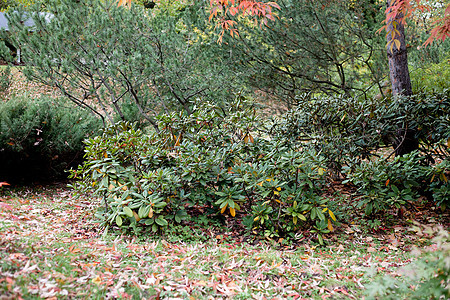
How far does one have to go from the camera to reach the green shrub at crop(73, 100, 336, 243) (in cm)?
300

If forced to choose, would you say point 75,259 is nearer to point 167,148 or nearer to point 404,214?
point 167,148

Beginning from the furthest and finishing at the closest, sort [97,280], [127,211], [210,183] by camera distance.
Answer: [210,183] → [127,211] → [97,280]

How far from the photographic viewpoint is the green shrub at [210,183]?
3.00m

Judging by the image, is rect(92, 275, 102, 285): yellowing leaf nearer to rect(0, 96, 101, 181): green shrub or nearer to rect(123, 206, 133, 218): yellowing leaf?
rect(123, 206, 133, 218): yellowing leaf

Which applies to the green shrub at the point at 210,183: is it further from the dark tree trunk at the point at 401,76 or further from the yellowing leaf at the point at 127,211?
the dark tree trunk at the point at 401,76

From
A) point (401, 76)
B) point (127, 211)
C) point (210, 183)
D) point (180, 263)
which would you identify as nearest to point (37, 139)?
point (127, 211)

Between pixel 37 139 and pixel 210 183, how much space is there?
2856 millimetres

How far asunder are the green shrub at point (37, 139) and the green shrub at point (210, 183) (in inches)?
55.7

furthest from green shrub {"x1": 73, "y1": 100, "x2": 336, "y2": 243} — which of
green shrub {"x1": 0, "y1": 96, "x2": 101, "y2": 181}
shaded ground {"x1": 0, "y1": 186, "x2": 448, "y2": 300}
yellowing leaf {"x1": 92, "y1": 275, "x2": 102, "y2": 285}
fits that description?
green shrub {"x1": 0, "y1": 96, "x2": 101, "y2": 181}

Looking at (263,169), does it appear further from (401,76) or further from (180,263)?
(401,76)

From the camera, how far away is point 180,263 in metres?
2.38

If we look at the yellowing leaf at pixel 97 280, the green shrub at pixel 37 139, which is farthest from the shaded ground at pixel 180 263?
the green shrub at pixel 37 139

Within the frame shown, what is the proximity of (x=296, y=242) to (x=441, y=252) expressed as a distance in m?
1.82

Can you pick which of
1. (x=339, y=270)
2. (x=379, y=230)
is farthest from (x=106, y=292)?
(x=379, y=230)
